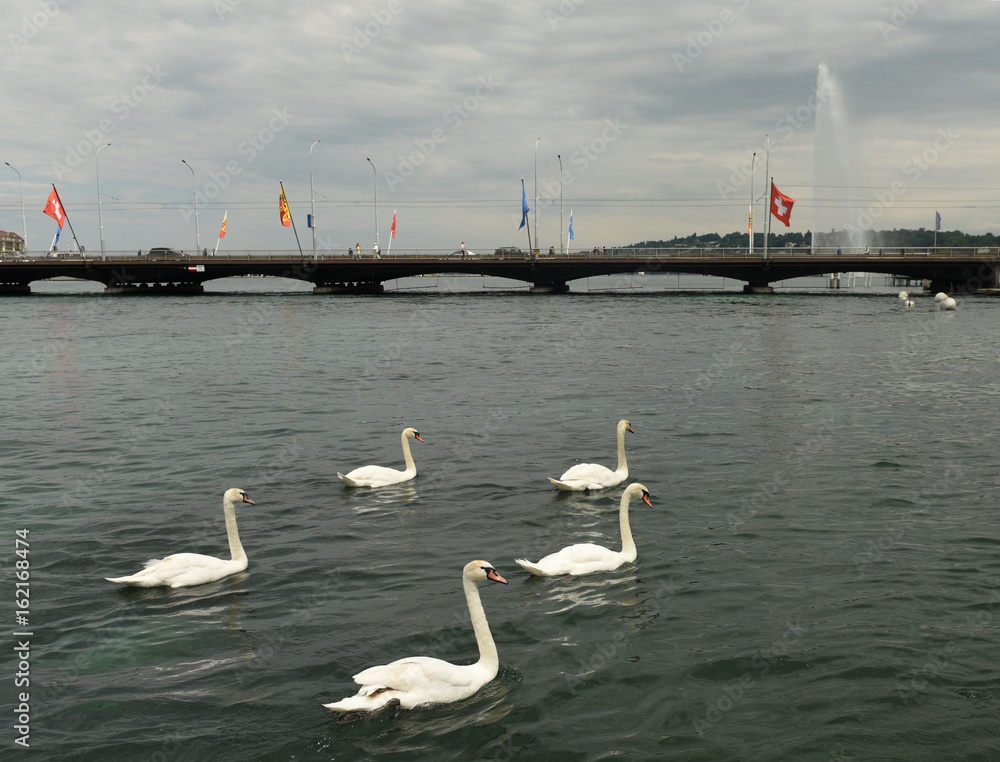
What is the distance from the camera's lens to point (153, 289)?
367 ft

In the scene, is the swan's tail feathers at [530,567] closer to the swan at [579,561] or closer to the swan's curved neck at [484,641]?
the swan at [579,561]

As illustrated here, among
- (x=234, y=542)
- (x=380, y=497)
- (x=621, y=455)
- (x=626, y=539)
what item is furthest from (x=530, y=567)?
(x=621, y=455)

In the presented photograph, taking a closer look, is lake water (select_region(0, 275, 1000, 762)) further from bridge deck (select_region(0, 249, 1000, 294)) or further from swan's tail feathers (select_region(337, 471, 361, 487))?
bridge deck (select_region(0, 249, 1000, 294))

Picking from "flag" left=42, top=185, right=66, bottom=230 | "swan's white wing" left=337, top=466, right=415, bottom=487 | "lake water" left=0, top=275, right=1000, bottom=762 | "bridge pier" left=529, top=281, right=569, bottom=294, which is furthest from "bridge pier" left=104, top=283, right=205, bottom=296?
"swan's white wing" left=337, top=466, right=415, bottom=487

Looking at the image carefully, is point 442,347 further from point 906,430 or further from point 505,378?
point 906,430

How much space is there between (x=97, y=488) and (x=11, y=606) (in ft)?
18.6

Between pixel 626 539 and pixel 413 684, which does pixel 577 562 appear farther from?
pixel 413 684

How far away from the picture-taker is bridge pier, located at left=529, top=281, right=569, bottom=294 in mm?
107719

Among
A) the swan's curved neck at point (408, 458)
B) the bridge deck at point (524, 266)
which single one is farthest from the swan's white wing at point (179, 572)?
the bridge deck at point (524, 266)

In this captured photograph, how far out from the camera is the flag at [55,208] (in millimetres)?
93438

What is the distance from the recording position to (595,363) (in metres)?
36.1

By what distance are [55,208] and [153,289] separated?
19778 millimetres

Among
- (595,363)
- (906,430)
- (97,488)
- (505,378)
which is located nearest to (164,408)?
(97,488)

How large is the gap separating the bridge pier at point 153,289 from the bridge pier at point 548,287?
45161 mm
